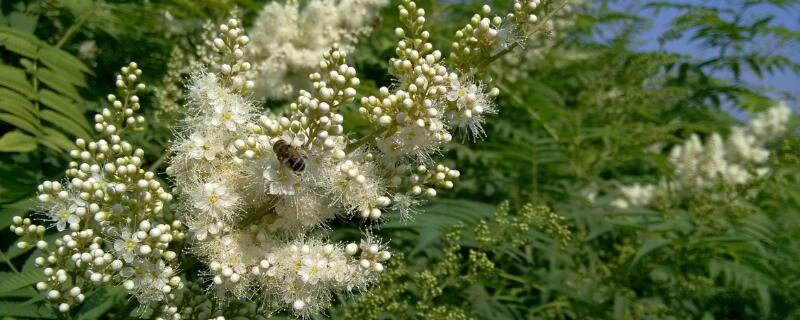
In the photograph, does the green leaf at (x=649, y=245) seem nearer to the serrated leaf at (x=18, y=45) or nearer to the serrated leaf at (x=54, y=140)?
the serrated leaf at (x=54, y=140)

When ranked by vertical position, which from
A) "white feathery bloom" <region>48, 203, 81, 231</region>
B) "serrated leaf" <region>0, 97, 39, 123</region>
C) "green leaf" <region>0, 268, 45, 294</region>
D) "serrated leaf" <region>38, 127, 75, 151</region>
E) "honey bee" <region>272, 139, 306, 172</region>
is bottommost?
"green leaf" <region>0, 268, 45, 294</region>

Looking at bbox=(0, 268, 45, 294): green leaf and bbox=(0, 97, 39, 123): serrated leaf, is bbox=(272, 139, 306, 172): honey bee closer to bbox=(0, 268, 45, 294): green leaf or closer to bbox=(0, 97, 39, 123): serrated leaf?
bbox=(0, 268, 45, 294): green leaf

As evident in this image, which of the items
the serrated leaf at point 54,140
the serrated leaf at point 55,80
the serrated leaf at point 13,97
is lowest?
the serrated leaf at point 54,140

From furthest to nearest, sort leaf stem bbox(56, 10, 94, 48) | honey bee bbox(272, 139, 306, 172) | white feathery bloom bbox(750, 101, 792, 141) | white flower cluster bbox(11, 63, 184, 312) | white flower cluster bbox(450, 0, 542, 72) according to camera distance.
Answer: white feathery bloom bbox(750, 101, 792, 141)
leaf stem bbox(56, 10, 94, 48)
white flower cluster bbox(450, 0, 542, 72)
white flower cluster bbox(11, 63, 184, 312)
honey bee bbox(272, 139, 306, 172)

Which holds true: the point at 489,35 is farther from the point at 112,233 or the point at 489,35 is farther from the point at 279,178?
the point at 112,233

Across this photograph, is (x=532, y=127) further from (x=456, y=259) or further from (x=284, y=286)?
(x=284, y=286)

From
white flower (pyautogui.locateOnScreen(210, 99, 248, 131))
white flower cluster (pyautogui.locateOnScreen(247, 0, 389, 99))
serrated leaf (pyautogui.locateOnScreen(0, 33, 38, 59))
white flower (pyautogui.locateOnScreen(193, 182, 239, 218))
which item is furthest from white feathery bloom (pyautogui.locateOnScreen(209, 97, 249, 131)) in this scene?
white flower cluster (pyautogui.locateOnScreen(247, 0, 389, 99))

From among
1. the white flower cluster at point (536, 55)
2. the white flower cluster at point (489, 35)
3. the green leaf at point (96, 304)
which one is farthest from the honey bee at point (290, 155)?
the white flower cluster at point (536, 55)
